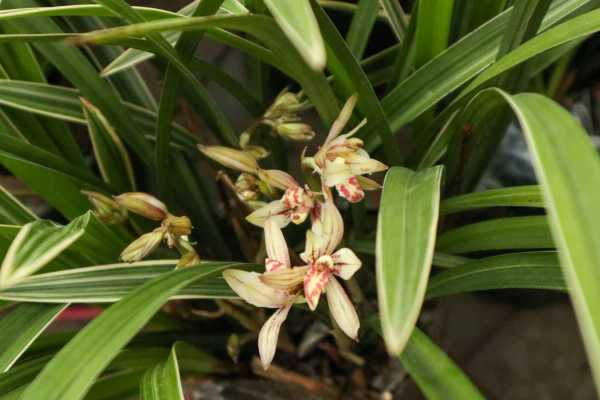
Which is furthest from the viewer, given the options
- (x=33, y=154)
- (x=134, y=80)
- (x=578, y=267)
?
(x=134, y=80)

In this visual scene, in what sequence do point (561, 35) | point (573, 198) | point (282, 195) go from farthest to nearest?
point (282, 195) → point (561, 35) → point (573, 198)

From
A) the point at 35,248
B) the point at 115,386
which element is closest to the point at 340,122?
the point at 35,248

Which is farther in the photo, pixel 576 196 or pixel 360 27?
pixel 360 27

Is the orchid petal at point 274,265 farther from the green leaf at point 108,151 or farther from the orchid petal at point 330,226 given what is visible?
the green leaf at point 108,151

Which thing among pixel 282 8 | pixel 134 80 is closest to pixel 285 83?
pixel 134 80

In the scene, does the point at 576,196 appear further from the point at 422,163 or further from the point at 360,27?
the point at 360,27

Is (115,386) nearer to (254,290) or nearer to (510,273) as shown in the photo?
(254,290)
